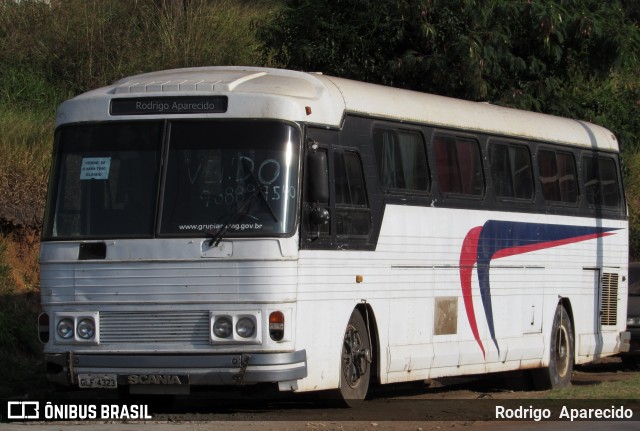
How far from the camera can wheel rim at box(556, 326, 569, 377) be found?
16.3 metres

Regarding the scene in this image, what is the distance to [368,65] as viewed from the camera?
20.1m

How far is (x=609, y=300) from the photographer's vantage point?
17578 millimetres

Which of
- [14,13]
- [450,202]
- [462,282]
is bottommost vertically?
[462,282]

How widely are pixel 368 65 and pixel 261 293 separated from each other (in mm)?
9951

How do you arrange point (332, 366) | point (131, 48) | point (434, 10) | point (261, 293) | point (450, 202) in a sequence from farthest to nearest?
point (131, 48) → point (434, 10) → point (450, 202) → point (332, 366) → point (261, 293)

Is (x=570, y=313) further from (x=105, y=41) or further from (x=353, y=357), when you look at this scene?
(x=105, y=41)

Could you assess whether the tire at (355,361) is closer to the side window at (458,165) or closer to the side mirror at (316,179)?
the side mirror at (316,179)

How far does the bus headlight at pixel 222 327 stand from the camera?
1081 cm

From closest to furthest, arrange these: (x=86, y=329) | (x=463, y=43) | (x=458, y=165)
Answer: (x=86, y=329) < (x=458, y=165) < (x=463, y=43)

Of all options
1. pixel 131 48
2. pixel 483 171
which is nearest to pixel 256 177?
pixel 483 171

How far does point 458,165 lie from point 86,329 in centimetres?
511

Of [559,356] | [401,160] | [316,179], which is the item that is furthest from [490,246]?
[316,179]

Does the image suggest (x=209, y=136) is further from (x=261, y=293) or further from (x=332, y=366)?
(x=332, y=366)

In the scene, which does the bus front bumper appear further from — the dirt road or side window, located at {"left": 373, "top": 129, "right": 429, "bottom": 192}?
side window, located at {"left": 373, "top": 129, "right": 429, "bottom": 192}
